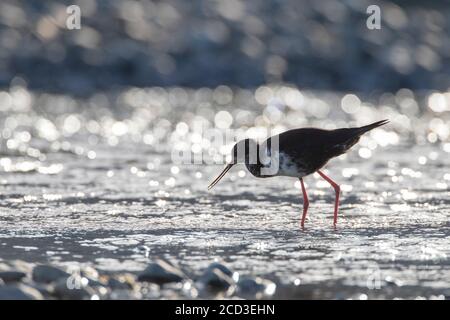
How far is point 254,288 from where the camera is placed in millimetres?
6703

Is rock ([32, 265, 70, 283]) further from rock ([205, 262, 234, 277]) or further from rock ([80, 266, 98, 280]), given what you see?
rock ([205, 262, 234, 277])

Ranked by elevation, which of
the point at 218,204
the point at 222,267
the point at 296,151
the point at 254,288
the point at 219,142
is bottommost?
the point at 254,288

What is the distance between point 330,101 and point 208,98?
2.91 meters

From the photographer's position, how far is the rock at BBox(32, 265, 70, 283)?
267 inches

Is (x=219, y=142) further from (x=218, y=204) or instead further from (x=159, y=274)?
(x=159, y=274)

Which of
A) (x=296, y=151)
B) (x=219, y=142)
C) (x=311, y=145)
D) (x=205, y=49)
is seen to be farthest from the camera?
(x=205, y=49)

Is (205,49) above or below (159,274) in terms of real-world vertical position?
above

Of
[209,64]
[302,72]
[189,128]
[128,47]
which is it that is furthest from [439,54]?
[189,128]

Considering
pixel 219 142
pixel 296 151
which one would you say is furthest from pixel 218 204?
pixel 219 142

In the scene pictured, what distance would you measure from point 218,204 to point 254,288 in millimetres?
3845

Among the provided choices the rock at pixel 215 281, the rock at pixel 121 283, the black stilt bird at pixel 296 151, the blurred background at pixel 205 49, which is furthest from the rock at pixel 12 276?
the blurred background at pixel 205 49

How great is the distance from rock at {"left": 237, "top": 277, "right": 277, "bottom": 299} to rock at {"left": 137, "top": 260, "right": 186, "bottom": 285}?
48cm

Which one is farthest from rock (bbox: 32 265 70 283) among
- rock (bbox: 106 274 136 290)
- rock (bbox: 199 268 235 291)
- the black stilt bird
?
the black stilt bird

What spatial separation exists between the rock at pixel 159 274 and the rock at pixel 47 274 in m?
0.55
